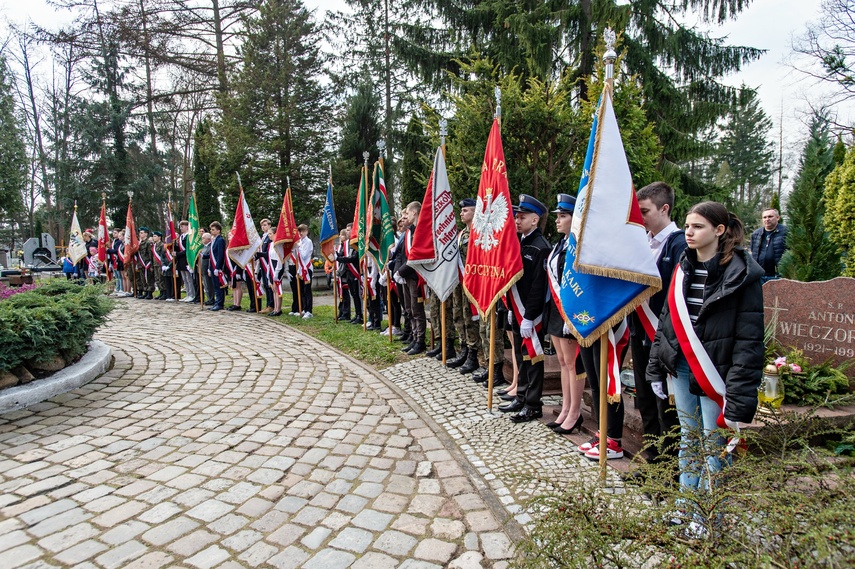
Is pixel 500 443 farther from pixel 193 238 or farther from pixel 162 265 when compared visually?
pixel 162 265

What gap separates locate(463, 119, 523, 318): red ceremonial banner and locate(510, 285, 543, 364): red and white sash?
0.17 metres

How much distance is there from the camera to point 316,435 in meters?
4.31

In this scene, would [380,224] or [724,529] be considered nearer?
[724,529]

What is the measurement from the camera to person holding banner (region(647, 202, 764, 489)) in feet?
8.23

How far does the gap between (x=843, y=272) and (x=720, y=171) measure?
35808 mm

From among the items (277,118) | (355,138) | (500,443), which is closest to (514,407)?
(500,443)

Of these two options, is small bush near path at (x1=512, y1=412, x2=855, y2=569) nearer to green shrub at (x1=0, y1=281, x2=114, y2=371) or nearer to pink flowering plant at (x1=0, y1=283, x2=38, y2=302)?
green shrub at (x1=0, y1=281, x2=114, y2=371)

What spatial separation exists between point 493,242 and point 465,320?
5.74ft

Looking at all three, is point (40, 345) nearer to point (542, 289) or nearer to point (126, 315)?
point (542, 289)

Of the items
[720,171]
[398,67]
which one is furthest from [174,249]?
[720,171]

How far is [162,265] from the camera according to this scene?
14531 millimetres

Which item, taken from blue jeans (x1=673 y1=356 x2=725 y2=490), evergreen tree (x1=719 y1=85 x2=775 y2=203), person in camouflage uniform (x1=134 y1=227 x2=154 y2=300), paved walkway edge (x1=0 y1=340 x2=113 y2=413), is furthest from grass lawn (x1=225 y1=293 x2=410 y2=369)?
evergreen tree (x1=719 y1=85 x2=775 y2=203)

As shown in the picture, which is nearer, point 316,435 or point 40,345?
point 316,435

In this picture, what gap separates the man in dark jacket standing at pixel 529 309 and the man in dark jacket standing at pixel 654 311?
102 centimetres
